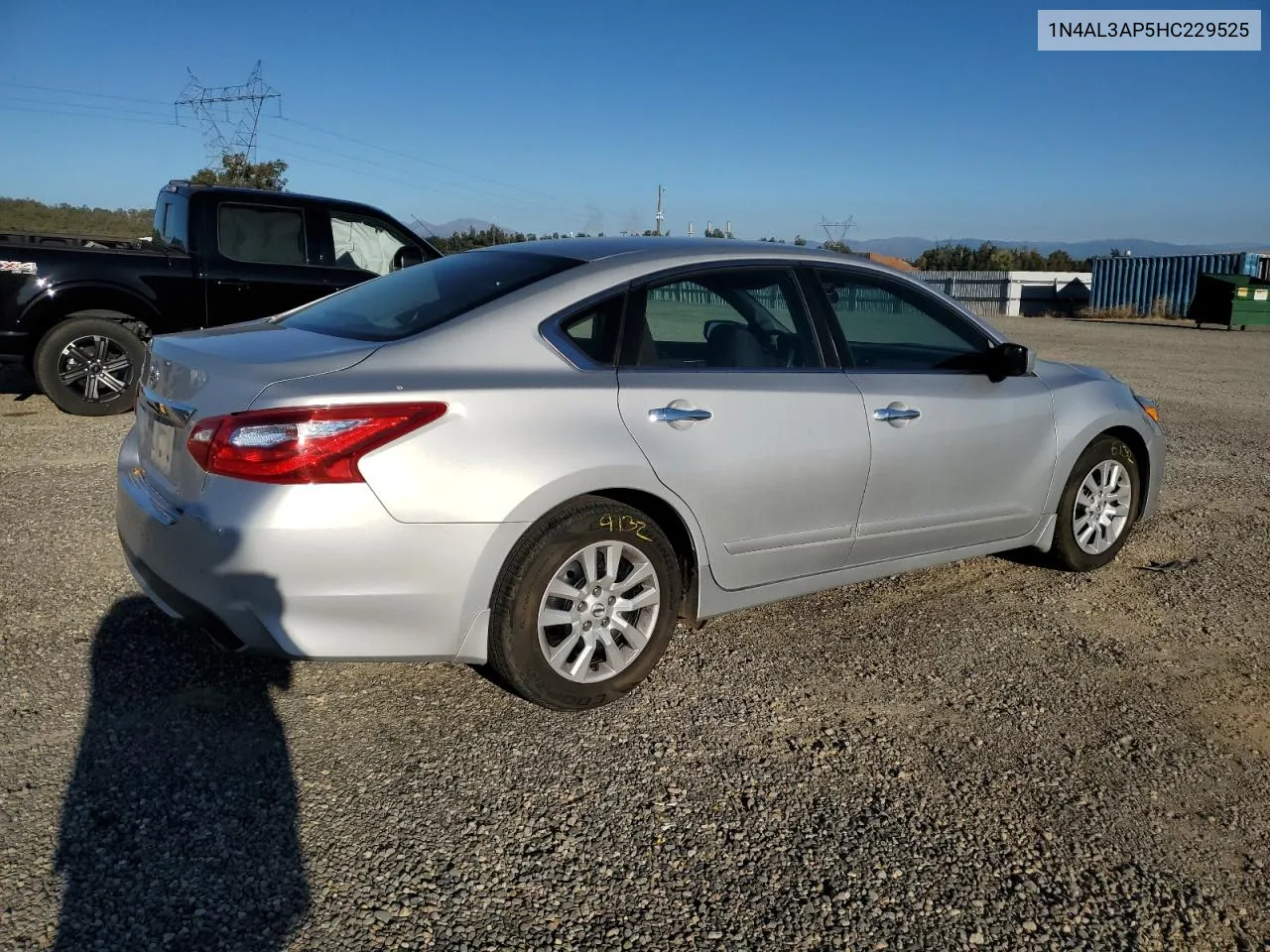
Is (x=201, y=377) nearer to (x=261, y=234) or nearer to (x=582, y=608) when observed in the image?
(x=582, y=608)

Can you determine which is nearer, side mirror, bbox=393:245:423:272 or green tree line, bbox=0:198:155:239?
side mirror, bbox=393:245:423:272

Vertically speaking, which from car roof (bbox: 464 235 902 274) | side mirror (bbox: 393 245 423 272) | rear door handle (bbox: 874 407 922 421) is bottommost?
rear door handle (bbox: 874 407 922 421)

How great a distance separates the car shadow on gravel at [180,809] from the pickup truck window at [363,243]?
607 cm

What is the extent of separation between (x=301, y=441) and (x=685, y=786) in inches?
60.0

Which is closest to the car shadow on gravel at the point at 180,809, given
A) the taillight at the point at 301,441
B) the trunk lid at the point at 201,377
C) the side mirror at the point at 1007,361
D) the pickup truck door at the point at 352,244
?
the trunk lid at the point at 201,377

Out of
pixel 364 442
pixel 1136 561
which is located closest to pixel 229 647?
pixel 364 442

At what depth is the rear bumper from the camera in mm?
3053

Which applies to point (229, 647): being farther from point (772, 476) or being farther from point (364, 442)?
point (772, 476)

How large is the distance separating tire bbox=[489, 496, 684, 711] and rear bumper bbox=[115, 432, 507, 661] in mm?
120

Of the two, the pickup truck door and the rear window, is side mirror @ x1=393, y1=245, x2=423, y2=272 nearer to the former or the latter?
the pickup truck door

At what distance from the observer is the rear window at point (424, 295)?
372 cm

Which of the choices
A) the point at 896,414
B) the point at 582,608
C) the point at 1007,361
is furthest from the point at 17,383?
the point at 1007,361

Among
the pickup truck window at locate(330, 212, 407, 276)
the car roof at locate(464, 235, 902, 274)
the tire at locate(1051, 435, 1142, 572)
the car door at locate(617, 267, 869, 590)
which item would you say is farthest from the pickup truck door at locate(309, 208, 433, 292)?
the tire at locate(1051, 435, 1142, 572)

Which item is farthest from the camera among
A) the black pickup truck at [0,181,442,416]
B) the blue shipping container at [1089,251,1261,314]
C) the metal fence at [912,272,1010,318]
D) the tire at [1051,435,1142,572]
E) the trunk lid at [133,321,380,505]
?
the metal fence at [912,272,1010,318]
